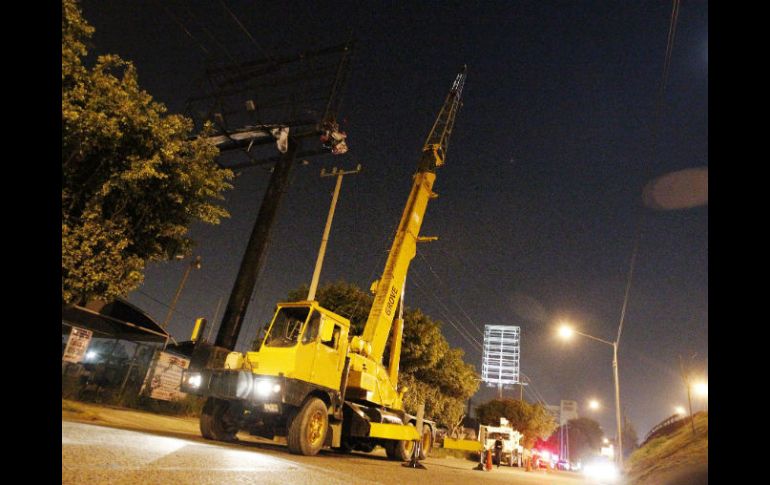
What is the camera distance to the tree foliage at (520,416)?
5147cm

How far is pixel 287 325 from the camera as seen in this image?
9969mm

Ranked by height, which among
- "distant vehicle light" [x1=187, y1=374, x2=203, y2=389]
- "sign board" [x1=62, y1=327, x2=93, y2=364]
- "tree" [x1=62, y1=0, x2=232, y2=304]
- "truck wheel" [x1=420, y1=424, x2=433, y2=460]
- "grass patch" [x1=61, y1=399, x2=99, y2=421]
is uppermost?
"tree" [x1=62, y1=0, x2=232, y2=304]

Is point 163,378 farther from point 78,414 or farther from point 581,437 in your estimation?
point 581,437

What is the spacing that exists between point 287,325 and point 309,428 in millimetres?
2450

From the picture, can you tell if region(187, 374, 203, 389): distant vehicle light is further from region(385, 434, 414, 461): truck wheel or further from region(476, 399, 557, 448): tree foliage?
region(476, 399, 557, 448): tree foliage

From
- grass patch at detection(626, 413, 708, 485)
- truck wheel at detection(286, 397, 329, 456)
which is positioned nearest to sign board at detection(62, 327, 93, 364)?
truck wheel at detection(286, 397, 329, 456)

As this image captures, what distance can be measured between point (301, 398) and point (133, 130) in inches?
273

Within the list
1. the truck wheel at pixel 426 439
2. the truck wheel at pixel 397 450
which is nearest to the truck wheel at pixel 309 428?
the truck wheel at pixel 397 450

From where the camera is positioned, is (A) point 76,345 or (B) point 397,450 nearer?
Result: (B) point 397,450

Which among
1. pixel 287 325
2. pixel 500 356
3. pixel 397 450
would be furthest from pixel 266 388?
pixel 500 356

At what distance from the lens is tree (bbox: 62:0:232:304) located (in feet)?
26.2

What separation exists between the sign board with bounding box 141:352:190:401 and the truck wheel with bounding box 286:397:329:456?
35.6 feet
